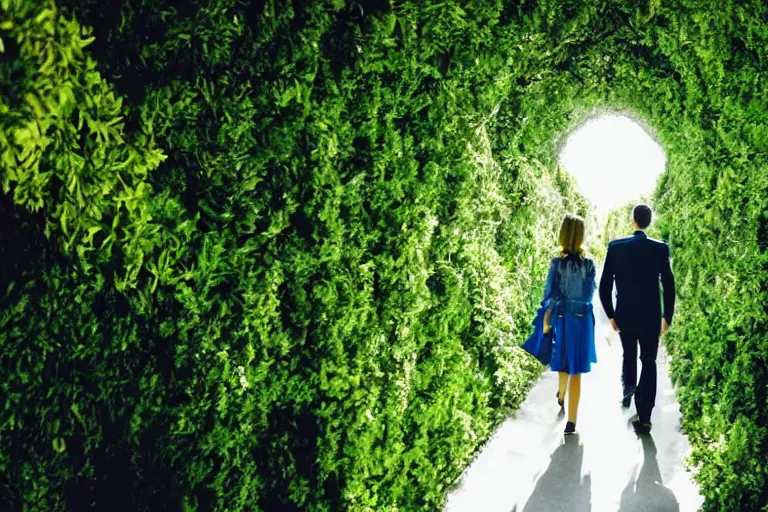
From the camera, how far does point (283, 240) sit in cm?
353

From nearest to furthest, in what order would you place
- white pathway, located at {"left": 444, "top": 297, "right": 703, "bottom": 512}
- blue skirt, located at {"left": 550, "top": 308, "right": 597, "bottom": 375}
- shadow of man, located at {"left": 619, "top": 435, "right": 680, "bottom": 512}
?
shadow of man, located at {"left": 619, "top": 435, "right": 680, "bottom": 512}
white pathway, located at {"left": 444, "top": 297, "right": 703, "bottom": 512}
blue skirt, located at {"left": 550, "top": 308, "right": 597, "bottom": 375}

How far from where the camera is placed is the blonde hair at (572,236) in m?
6.59

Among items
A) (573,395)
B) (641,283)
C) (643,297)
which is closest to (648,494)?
(573,395)

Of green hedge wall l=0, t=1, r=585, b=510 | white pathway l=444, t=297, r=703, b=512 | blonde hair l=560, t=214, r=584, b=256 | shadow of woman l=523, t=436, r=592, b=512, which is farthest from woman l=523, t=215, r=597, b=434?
green hedge wall l=0, t=1, r=585, b=510

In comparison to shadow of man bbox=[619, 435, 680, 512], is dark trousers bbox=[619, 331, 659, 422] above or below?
above

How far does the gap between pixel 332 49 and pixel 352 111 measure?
1.20 feet

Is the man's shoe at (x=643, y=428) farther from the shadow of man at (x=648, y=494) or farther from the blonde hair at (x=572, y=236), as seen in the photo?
the blonde hair at (x=572, y=236)

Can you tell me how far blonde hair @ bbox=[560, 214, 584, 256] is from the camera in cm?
659

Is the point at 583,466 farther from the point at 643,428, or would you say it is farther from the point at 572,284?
the point at 572,284

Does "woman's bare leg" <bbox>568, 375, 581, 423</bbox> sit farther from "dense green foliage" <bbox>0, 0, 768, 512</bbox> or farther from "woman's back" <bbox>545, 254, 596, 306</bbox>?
"dense green foliage" <bbox>0, 0, 768, 512</bbox>

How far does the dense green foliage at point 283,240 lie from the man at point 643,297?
0.57m

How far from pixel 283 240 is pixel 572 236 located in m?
3.87

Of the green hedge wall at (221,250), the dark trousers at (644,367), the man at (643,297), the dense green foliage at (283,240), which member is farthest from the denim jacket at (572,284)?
the green hedge wall at (221,250)

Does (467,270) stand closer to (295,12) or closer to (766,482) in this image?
(766,482)
